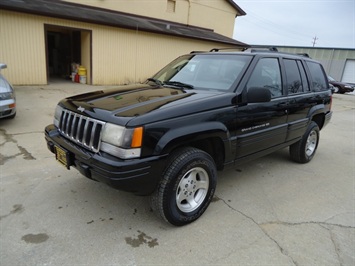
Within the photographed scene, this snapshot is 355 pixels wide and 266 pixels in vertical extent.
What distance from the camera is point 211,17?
2144 centimetres

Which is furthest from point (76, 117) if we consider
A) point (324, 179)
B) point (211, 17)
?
point (211, 17)

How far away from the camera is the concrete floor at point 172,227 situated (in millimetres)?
2510

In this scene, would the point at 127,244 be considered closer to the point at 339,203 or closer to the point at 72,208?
the point at 72,208

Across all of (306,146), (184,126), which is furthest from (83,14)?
(184,126)

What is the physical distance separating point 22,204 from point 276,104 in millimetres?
3432

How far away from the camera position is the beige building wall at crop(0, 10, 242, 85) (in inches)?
440

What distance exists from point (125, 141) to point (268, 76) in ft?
7.77

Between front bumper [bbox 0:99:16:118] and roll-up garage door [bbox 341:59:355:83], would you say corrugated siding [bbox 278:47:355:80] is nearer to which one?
roll-up garage door [bbox 341:59:355:83]

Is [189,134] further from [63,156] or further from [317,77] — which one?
[317,77]

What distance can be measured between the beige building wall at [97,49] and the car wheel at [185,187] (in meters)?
11.1

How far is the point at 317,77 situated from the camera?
5.01 m

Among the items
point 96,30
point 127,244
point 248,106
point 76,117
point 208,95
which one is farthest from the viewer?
point 96,30

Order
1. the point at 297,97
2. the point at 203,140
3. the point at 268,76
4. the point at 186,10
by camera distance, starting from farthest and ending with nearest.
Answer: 1. the point at 186,10
2. the point at 297,97
3. the point at 268,76
4. the point at 203,140

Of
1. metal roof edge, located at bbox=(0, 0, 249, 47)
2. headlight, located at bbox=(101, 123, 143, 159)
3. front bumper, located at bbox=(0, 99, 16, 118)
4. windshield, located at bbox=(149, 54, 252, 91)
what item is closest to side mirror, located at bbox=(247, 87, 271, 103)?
windshield, located at bbox=(149, 54, 252, 91)
